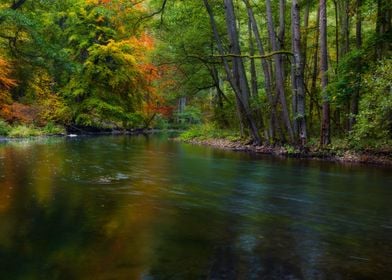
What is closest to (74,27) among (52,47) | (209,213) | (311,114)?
(52,47)

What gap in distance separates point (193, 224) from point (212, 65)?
20.8 meters

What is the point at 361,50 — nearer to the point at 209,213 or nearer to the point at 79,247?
the point at 209,213

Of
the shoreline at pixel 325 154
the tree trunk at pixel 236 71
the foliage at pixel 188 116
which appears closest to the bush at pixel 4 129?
the shoreline at pixel 325 154

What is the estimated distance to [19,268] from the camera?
4301 millimetres

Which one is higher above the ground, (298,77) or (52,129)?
(298,77)

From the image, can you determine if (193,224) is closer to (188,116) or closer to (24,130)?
(24,130)

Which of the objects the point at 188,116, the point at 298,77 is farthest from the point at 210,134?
the point at 188,116

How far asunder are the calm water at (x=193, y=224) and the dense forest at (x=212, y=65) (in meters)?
4.45

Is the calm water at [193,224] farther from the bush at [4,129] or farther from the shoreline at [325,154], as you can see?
the bush at [4,129]

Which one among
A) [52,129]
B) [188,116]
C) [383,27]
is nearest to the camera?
[383,27]

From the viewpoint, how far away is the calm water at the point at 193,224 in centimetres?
443

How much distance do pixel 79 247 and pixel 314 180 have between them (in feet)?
22.6

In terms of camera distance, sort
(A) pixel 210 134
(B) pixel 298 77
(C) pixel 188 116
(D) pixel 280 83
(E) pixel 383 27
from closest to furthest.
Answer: (E) pixel 383 27 → (B) pixel 298 77 → (D) pixel 280 83 → (A) pixel 210 134 → (C) pixel 188 116

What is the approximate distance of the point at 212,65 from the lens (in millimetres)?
26078
